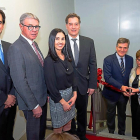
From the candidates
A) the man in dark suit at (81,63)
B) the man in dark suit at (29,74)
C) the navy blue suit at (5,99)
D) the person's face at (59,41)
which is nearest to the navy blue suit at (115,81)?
the man in dark suit at (81,63)

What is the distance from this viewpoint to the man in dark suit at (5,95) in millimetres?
1907

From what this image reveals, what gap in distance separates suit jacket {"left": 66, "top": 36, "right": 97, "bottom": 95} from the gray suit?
2.09ft

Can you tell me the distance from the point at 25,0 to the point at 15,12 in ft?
1.26

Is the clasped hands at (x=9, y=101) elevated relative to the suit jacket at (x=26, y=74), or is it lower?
lower

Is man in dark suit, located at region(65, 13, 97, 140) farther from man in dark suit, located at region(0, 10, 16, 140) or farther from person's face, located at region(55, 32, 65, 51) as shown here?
man in dark suit, located at region(0, 10, 16, 140)

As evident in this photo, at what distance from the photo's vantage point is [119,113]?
9.91 feet

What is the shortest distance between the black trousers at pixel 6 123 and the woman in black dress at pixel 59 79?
501 millimetres

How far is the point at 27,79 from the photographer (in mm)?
1880

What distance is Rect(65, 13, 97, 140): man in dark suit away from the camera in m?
2.46

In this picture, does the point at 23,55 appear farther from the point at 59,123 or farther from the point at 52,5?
the point at 52,5

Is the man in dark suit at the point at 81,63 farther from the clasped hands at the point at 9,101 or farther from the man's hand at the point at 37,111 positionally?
the clasped hands at the point at 9,101

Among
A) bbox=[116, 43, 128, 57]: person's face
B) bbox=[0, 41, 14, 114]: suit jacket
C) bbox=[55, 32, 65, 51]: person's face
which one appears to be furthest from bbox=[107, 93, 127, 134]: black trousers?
bbox=[0, 41, 14, 114]: suit jacket

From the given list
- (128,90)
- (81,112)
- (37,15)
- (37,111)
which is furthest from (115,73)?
(37,15)

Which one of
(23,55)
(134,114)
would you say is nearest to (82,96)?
(134,114)
